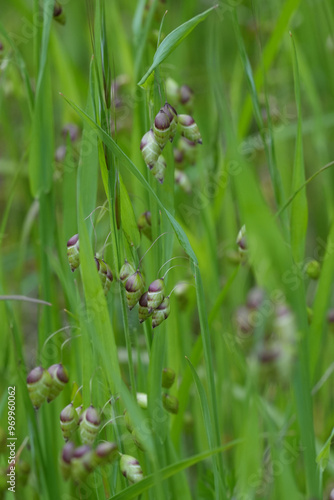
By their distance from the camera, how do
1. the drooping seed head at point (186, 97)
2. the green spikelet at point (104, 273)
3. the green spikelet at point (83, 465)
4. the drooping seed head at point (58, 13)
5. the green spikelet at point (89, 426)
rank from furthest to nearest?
the drooping seed head at point (186, 97) < the drooping seed head at point (58, 13) < the green spikelet at point (104, 273) < the green spikelet at point (89, 426) < the green spikelet at point (83, 465)

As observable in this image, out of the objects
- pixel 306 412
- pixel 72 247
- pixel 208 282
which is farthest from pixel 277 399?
pixel 72 247

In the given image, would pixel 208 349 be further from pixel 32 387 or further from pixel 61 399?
pixel 61 399

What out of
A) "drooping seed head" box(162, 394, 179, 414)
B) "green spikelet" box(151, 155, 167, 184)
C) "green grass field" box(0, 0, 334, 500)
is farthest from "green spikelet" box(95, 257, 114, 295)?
"drooping seed head" box(162, 394, 179, 414)

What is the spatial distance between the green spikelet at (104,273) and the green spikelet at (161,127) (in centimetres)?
20

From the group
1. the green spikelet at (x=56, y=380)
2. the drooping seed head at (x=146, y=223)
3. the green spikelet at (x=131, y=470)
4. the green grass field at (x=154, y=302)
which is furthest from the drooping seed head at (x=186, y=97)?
the green spikelet at (x=131, y=470)

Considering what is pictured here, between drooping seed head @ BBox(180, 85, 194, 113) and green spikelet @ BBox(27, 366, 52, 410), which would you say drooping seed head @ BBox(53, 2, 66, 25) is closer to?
drooping seed head @ BBox(180, 85, 194, 113)

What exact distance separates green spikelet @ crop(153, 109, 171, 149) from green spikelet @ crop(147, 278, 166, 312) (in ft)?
0.70

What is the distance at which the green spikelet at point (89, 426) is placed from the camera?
32.3 inches

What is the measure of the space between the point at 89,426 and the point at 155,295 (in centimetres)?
20

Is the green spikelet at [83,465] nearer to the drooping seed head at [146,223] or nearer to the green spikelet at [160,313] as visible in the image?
the green spikelet at [160,313]

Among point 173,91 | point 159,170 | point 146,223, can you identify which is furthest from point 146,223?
point 173,91

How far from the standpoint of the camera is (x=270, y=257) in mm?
675

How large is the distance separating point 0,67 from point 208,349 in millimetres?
833

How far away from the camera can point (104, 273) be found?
929 mm
